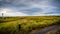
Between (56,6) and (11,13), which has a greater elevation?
(56,6)

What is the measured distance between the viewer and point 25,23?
3359 millimetres

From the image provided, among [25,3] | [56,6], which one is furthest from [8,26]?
[56,6]

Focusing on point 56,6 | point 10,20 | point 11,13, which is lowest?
point 10,20

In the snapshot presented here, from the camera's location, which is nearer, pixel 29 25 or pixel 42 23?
pixel 29 25

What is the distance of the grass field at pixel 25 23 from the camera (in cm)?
315

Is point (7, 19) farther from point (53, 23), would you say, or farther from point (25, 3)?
point (53, 23)

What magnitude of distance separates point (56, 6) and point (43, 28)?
2.93 ft

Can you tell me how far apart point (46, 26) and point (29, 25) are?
0.59 meters

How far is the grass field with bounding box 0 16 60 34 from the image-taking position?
315 cm

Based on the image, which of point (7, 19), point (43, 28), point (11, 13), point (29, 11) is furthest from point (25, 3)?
point (43, 28)

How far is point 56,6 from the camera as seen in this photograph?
11.5ft

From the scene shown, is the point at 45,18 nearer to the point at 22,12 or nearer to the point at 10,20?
the point at 22,12

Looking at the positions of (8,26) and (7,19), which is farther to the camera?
(7,19)

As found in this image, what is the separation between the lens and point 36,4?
347 centimetres
